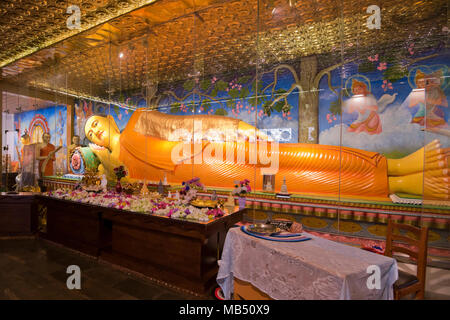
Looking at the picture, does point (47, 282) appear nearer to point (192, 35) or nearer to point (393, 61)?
point (192, 35)

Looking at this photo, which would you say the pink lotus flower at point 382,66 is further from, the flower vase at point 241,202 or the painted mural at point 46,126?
the painted mural at point 46,126

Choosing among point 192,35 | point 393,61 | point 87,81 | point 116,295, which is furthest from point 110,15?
point 393,61

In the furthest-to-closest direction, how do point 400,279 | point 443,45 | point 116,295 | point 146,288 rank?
point 443,45
point 146,288
point 116,295
point 400,279

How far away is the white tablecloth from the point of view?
938 millimetres

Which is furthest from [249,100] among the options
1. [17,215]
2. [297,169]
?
[17,215]

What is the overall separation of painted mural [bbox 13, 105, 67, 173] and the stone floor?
333 centimetres

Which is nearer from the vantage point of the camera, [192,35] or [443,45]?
[443,45]

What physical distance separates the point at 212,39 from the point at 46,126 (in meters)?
6.14

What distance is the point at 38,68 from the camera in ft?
16.9

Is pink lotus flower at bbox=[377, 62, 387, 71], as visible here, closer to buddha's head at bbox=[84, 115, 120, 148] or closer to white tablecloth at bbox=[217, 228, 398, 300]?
white tablecloth at bbox=[217, 228, 398, 300]

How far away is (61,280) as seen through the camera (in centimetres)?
238

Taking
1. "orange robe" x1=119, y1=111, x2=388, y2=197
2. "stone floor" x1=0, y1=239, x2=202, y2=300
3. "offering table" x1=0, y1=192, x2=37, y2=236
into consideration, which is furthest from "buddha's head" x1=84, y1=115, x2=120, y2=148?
"stone floor" x1=0, y1=239, x2=202, y2=300

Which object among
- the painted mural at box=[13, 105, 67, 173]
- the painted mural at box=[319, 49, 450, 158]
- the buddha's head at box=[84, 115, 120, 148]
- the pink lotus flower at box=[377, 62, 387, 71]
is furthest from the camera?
the painted mural at box=[13, 105, 67, 173]

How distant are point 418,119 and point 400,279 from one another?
3126 millimetres
